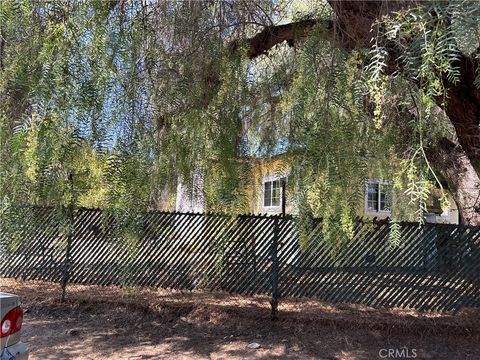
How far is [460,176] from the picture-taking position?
21.7 ft

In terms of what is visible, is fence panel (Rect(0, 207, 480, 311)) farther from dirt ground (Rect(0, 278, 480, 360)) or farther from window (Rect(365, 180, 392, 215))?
window (Rect(365, 180, 392, 215))

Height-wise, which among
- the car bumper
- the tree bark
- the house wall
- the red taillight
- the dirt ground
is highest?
the tree bark

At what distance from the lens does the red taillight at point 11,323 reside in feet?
9.96

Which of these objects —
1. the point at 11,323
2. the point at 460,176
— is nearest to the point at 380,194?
the point at 11,323

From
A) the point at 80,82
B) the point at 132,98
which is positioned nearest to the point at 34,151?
the point at 80,82

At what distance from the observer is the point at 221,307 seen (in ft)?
21.6

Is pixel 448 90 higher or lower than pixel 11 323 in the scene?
higher

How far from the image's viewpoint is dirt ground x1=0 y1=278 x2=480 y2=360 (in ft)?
16.9

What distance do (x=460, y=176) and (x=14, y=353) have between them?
6186 millimetres

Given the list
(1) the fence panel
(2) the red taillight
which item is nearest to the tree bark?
(1) the fence panel

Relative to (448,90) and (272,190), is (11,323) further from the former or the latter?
(448,90)

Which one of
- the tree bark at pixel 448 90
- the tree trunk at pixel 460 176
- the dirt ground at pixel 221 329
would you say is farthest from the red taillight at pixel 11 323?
the tree trunk at pixel 460 176

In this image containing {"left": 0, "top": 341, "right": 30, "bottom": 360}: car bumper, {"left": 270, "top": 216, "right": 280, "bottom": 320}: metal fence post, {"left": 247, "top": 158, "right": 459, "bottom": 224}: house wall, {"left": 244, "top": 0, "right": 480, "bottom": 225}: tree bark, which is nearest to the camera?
{"left": 0, "top": 341, "right": 30, "bottom": 360}: car bumper

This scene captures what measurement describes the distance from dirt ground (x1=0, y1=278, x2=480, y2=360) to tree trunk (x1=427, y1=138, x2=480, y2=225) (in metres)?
1.75
